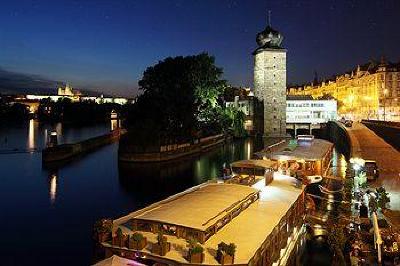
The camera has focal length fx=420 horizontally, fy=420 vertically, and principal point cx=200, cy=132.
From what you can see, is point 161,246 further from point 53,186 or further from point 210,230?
point 53,186

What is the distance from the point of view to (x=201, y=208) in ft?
47.0

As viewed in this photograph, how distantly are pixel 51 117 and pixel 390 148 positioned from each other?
483 ft

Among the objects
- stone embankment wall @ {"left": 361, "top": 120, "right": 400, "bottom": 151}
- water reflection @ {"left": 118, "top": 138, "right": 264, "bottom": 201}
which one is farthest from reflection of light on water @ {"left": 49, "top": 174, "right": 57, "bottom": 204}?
stone embankment wall @ {"left": 361, "top": 120, "right": 400, "bottom": 151}

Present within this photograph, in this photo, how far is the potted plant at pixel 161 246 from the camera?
39.6 feet

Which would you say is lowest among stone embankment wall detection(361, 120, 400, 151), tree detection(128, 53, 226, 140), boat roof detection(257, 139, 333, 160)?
boat roof detection(257, 139, 333, 160)

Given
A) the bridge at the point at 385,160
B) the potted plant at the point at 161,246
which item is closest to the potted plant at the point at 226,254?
the potted plant at the point at 161,246

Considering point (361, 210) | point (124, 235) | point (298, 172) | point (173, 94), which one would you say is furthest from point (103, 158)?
point (124, 235)

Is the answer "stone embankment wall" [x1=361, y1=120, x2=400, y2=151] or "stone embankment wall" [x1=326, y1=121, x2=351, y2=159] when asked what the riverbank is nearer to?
"stone embankment wall" [x1=326, y1=121, x2=351, y2=159]

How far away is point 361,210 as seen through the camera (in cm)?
2227

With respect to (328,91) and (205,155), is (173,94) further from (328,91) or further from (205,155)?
(328,91)

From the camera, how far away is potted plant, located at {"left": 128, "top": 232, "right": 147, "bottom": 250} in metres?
12.5

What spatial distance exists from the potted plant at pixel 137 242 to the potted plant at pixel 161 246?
0.50 meters

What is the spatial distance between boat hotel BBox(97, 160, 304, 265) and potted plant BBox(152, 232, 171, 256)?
0.03 metres

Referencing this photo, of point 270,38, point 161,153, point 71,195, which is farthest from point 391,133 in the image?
point 270,38
